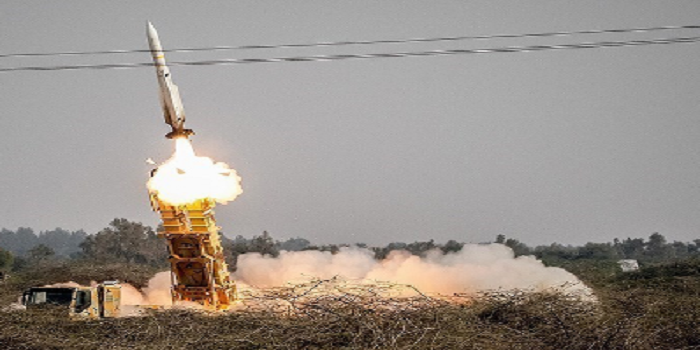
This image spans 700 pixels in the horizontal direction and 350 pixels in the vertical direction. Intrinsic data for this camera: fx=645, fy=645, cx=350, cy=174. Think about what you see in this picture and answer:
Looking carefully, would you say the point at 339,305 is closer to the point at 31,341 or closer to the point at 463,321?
the point at 463,321

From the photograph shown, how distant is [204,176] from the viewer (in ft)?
76.8

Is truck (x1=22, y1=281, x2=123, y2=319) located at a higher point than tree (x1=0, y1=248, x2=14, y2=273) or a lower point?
lower

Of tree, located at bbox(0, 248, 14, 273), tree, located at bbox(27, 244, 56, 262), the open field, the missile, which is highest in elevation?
tree, located at bbox(27, 244, 56, 262)

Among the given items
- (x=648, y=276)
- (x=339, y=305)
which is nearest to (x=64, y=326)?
(x=339, y=305)

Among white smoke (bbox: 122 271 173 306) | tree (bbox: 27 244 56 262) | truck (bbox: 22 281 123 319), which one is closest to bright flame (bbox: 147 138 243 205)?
truck (bbox: 22 281 123 319)

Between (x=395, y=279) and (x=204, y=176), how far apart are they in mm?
11716

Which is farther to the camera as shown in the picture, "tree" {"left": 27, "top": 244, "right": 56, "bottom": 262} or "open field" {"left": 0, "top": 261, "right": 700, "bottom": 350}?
"tree" {"left": 27, "top": 244, "right": 56, "bottom": 262}

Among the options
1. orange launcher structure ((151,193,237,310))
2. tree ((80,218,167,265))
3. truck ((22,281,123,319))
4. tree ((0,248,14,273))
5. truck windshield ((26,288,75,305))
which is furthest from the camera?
tree ((80,218,167,265))

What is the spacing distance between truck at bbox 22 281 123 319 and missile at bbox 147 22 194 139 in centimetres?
591

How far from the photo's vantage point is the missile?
2320cm

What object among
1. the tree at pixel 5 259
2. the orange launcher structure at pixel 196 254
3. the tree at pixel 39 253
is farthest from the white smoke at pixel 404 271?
the tree at pixel 39 253

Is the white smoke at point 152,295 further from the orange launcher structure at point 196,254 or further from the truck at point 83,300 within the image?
the orange launcher structure at point 196,254

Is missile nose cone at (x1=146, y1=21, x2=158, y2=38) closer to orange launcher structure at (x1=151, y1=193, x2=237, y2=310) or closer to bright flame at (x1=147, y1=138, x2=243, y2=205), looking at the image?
bright flame at (x1=147, y1=138, x2=243, y2=205)

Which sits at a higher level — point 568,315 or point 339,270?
point 339,270
